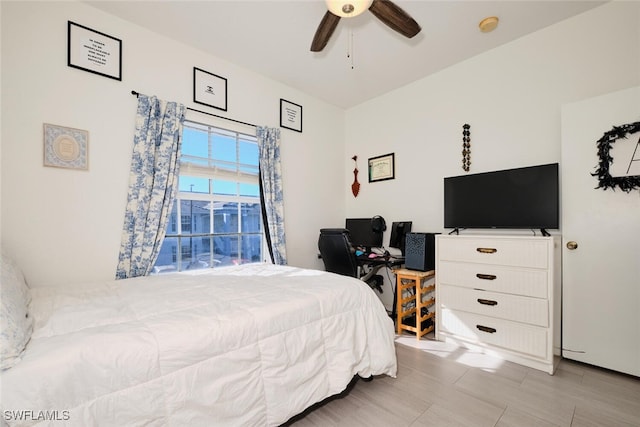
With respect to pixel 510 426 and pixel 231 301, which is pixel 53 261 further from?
pixel 510 426

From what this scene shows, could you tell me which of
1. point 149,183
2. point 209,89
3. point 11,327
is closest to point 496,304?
point 11,327

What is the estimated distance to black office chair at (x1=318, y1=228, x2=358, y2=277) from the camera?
2.75 metres

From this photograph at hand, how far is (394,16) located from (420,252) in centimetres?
200

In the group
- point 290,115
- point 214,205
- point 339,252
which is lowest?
point 339,252

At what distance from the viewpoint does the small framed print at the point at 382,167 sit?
138 inches

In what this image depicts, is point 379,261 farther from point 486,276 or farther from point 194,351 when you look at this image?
point 194,351

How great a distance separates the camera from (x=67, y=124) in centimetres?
201

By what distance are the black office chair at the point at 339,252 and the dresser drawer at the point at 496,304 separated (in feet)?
2.79

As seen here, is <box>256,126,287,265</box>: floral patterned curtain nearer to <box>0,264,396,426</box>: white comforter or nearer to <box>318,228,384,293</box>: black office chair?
<box>318,228,384,293</box>: black office chair

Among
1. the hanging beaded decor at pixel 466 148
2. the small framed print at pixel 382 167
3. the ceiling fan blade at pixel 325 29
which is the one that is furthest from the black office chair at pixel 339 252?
the ceiling fan blade at pixel 325 29

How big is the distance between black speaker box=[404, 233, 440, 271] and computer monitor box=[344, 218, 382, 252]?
62 cm

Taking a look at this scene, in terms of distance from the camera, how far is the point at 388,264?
287 centimetres

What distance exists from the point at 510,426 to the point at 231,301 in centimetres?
163

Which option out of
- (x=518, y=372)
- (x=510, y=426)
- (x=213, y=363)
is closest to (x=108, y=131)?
(x=213, y=363)
